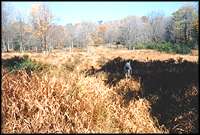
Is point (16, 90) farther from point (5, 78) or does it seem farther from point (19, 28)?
point (19, 28)

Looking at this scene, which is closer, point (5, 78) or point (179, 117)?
point (5, 78)

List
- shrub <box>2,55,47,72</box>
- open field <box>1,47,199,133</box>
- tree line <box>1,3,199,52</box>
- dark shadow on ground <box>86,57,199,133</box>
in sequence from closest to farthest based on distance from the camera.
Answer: open field <box>1,47,199,133</box>
dark shadow on ground <box>86,57,199,133</box>
shrub <box>2,55,47,72</box>
tree line <box>1,3,199,52</box>

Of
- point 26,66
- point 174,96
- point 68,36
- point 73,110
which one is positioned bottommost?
point 68,36

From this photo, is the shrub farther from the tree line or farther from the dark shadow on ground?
the tree line

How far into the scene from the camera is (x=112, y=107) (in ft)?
26.0

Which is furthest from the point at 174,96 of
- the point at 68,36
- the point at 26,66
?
the point at 68,36

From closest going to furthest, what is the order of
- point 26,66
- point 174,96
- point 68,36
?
point 174,96, point 26,66, point 68,36

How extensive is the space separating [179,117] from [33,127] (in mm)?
3986

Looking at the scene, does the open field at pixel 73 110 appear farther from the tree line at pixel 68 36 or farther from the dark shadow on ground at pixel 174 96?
the tree line at pixel 68 36

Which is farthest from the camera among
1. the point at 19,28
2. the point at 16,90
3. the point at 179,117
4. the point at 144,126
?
the point at 19,28

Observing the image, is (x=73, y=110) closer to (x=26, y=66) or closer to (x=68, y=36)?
(x=26, y=66)

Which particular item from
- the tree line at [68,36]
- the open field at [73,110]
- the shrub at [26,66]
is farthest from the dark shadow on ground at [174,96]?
the tree line at [68,36]

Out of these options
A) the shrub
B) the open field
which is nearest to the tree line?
the shrub

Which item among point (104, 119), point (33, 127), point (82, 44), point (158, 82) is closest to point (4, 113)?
point (33, 127)
